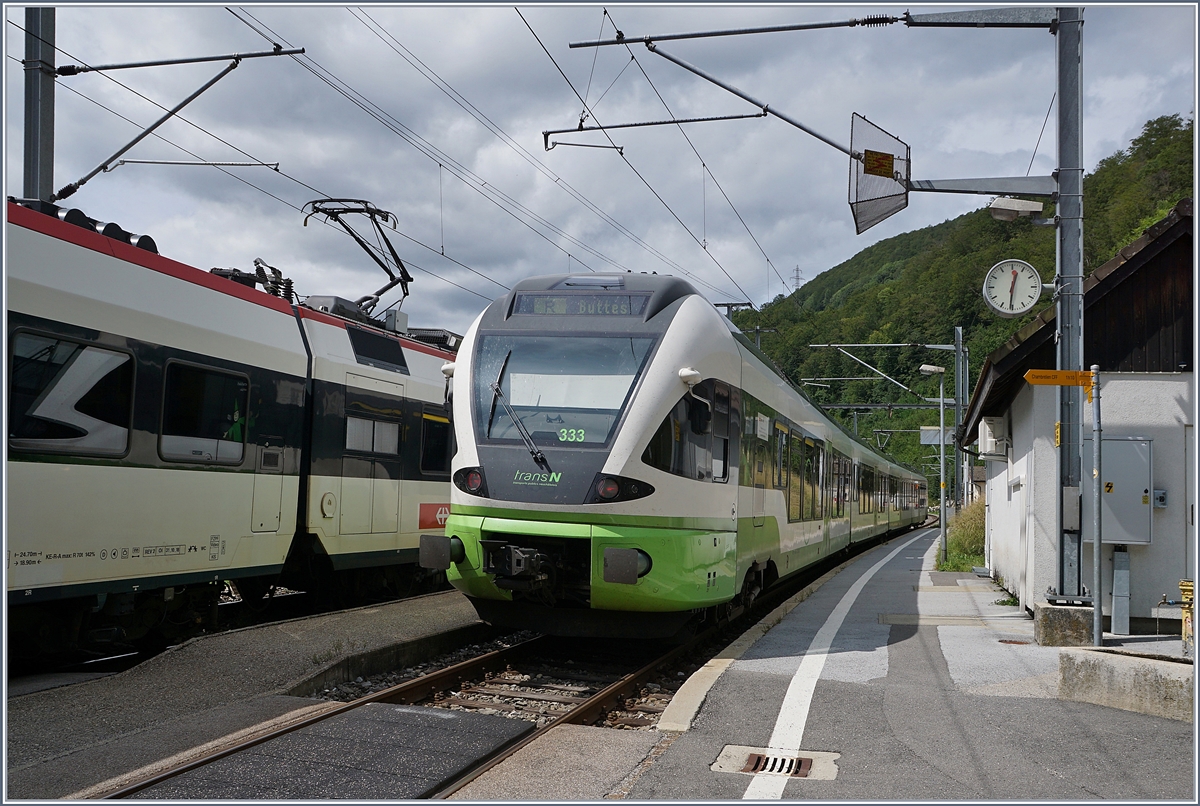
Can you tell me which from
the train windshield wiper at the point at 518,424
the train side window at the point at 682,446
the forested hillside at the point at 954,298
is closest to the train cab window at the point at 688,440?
the train side window at the point at 682,446

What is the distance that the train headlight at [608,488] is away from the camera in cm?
817

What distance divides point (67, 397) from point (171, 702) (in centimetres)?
246

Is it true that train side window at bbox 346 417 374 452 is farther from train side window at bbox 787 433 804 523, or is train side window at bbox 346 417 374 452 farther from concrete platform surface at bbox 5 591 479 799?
train side window at bbox 787 433 804 523

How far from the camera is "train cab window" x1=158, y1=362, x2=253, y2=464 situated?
8.71 metres

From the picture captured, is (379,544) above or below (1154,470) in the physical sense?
below

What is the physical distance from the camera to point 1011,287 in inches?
439

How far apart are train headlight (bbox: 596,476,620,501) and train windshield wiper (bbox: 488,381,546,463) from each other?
531mm

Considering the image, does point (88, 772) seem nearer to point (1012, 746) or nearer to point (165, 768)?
point (165, 768)

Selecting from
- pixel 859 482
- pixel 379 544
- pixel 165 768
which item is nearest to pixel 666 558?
pixel 165 768

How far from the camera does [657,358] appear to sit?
8.56 meters

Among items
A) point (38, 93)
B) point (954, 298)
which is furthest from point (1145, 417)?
point (954, 298)

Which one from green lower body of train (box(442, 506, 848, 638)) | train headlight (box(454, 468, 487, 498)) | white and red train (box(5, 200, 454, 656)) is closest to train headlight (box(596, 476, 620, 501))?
green lower body of train (box(442, 506, 848, 638))

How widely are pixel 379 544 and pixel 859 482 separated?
→ 14.5m

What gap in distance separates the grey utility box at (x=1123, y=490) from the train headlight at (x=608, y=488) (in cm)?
517
